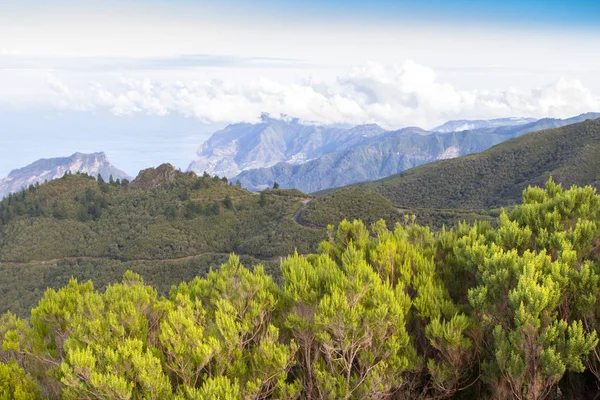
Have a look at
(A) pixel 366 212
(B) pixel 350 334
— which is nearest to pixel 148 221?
(A) pixel 366 212

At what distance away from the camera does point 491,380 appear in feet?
25.3

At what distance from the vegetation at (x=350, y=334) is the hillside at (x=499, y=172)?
101 metres

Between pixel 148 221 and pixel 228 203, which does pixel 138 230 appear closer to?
pixel 148 221

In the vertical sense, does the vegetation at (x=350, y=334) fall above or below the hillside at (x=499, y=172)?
above

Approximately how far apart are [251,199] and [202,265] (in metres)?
24.4

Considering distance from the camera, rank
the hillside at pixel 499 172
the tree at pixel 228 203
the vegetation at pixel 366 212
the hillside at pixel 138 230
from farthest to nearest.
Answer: the hillside at pixel 499 172
the tree at pixel 228 203
the vegetation at pixel 366 212
the hillside at pixel 138 230

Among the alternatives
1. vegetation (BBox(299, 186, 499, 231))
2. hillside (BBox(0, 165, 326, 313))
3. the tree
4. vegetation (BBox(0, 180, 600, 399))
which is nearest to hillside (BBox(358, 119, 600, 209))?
vegetation (BBox(299, 186, 499, 231))

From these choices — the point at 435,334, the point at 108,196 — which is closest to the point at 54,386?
the point at 435,334

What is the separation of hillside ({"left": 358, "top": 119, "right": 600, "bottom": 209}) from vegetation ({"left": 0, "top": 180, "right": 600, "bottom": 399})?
101m

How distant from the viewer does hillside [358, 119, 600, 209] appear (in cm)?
11325

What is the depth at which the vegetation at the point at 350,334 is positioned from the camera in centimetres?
689

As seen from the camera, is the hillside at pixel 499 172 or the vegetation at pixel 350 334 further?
the hillside at pixel 499 172

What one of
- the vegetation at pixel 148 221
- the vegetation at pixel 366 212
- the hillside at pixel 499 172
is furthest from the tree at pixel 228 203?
the hillside at pixel 499 172

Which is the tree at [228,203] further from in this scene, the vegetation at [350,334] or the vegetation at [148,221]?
the vegetation at [350,334]
